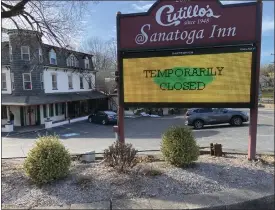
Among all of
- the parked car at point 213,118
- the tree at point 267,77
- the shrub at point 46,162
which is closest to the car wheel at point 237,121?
the parked car at point 213,118

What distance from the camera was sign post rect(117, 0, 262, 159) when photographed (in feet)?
22.4

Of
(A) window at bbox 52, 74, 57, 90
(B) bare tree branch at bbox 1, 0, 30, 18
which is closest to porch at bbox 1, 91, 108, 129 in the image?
(A) window at bbox 52, 74, 57, 90

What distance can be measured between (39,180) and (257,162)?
17.5ft

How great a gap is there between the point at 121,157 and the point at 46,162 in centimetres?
161

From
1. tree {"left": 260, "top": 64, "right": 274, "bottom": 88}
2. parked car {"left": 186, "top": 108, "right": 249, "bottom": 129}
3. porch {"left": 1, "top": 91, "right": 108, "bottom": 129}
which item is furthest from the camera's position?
tree {"left": 260, "top": 64, "right": 274, "bottom": 88}

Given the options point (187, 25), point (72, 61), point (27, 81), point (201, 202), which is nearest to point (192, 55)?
point (187, 25)

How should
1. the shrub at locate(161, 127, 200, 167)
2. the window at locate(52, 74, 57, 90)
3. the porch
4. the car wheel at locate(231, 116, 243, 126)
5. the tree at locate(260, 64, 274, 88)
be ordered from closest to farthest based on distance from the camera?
the shrub at locate(161, 127, 200, 167) < the car wheel at locate(231, 116, 243, 126) < the porch < the window at locate(52, 74, 57, 90) < the tree at locate(260, 64, 274, 88)

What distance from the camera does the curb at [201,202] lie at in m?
4.61

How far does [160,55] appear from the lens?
23.7ft

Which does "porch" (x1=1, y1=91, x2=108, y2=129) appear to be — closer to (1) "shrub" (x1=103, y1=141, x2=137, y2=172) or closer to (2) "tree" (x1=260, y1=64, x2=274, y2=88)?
(1) "shrub" (x1=103, y1=141, x2=137, y2=172)

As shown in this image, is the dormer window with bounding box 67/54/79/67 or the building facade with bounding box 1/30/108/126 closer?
the building facade with bounding box 1/30/108/126

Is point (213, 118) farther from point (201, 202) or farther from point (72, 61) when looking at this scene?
point (72, 61)

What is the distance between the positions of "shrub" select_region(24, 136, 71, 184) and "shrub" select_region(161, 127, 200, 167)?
7.90 ft

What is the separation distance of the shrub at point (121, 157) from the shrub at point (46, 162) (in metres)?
1.01
